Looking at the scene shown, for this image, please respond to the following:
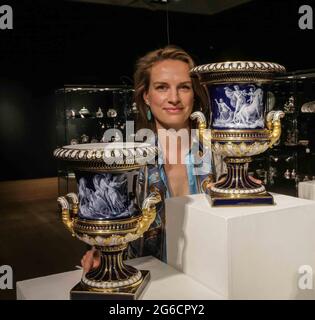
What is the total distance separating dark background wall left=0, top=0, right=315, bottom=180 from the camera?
14.5ft

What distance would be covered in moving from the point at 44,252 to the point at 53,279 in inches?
121

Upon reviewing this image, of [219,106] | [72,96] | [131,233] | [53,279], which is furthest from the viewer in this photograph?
[72,96]

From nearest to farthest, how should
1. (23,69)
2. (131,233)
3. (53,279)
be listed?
Result: (131,233) < (53,279) < (23,69)

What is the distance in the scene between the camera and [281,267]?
135 cm

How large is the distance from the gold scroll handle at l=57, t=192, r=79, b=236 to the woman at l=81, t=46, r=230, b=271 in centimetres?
50

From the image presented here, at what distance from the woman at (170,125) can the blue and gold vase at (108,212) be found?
1.58ft

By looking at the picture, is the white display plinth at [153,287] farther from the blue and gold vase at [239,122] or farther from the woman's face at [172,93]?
the woman's face at [172,93]

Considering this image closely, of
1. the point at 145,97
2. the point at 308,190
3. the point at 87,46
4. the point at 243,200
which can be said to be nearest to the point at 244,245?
the point at 243,200

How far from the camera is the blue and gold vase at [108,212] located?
1.11 meters

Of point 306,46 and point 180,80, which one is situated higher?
point 306,46

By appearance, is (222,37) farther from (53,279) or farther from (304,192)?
(53,279)

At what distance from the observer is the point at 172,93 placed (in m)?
1.80

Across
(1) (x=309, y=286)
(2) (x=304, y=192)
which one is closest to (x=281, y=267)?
(1) (x=309, y=286)

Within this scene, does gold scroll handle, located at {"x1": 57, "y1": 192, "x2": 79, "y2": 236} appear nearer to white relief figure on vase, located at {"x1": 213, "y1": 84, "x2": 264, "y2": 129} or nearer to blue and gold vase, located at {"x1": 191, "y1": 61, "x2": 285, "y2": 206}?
blue and gold vase, located at {"x1": 191, "y1": 61, "x2": 285, "y2": 206}
